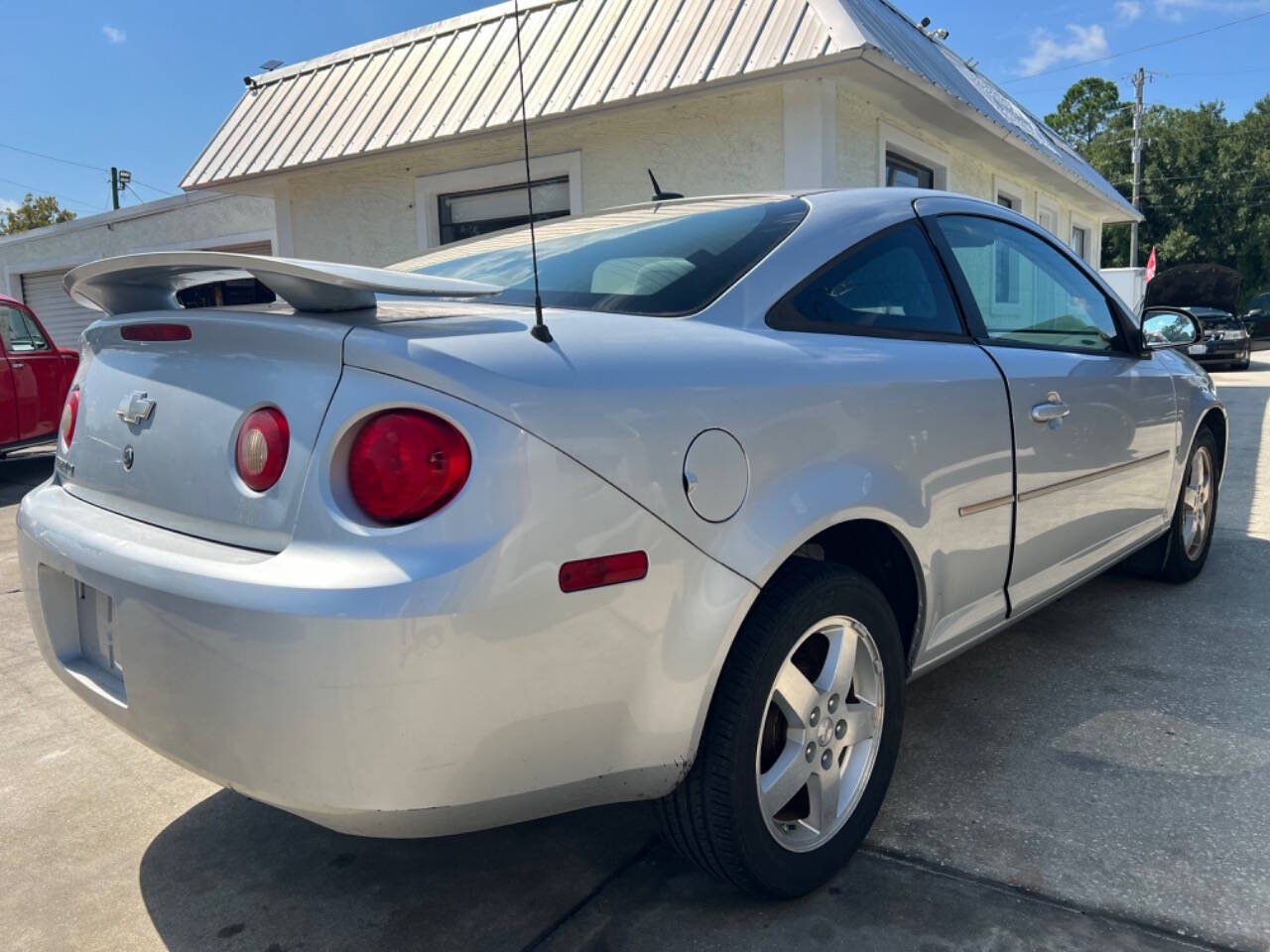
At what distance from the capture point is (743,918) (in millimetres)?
1977

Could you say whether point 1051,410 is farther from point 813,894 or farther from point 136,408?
point 136,408

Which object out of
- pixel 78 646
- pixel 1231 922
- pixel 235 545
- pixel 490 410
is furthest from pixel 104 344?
pixel 1231 922

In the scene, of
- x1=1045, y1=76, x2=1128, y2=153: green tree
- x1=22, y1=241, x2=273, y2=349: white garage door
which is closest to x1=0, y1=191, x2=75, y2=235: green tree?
x1=22, y1=241, x2=273, y2=349: white garage door

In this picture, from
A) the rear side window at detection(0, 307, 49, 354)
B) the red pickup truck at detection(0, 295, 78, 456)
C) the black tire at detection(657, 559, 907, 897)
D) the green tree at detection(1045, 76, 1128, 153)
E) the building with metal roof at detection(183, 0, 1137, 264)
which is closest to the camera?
the black tire at detection(657, 559, 907, 897)

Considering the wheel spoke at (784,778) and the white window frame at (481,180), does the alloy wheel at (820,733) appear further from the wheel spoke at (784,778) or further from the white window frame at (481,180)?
the white window frame at (481,180)

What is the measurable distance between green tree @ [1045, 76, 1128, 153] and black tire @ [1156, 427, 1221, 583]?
183 ft

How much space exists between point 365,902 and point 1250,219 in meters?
46.7

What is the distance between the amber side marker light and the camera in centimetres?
155

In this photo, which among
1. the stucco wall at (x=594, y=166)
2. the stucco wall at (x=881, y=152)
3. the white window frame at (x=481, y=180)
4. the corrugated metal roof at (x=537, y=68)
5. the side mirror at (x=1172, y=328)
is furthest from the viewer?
the white window frame at (x=481, y=180)

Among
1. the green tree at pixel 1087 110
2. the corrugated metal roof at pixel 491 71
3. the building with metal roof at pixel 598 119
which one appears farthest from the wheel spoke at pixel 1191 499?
the green tree at pixel 1087 110

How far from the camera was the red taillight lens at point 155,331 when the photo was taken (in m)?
1.88

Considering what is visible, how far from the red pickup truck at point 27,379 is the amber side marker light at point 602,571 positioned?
876 centimetres

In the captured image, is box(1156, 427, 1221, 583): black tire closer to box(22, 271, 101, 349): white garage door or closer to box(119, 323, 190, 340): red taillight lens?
box(119, 323, 190, 340): red taillight lens

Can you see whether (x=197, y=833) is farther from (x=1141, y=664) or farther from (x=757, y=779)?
(x=1141, y=664)
